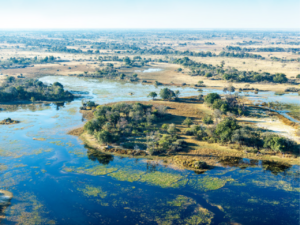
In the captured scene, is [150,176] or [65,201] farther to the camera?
[150,176]

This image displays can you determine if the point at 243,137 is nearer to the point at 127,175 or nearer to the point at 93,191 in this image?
the point at 127,175

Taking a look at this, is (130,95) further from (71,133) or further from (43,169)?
(43,169)

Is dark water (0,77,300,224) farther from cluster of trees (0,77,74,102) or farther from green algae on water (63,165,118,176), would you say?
cluster of trees (0,77,74,102)

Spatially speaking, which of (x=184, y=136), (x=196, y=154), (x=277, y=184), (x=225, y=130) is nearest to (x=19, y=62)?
(x=184, y=136)

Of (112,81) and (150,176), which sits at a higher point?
(112,81)

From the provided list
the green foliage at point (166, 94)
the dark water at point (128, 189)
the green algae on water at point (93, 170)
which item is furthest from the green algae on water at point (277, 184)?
the green foliage at point (166, 94)

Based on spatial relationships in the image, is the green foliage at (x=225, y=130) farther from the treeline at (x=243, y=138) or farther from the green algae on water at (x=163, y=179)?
the green algae on water at (x=163, y=179)

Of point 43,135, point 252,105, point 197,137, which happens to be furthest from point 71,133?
point 252,105
